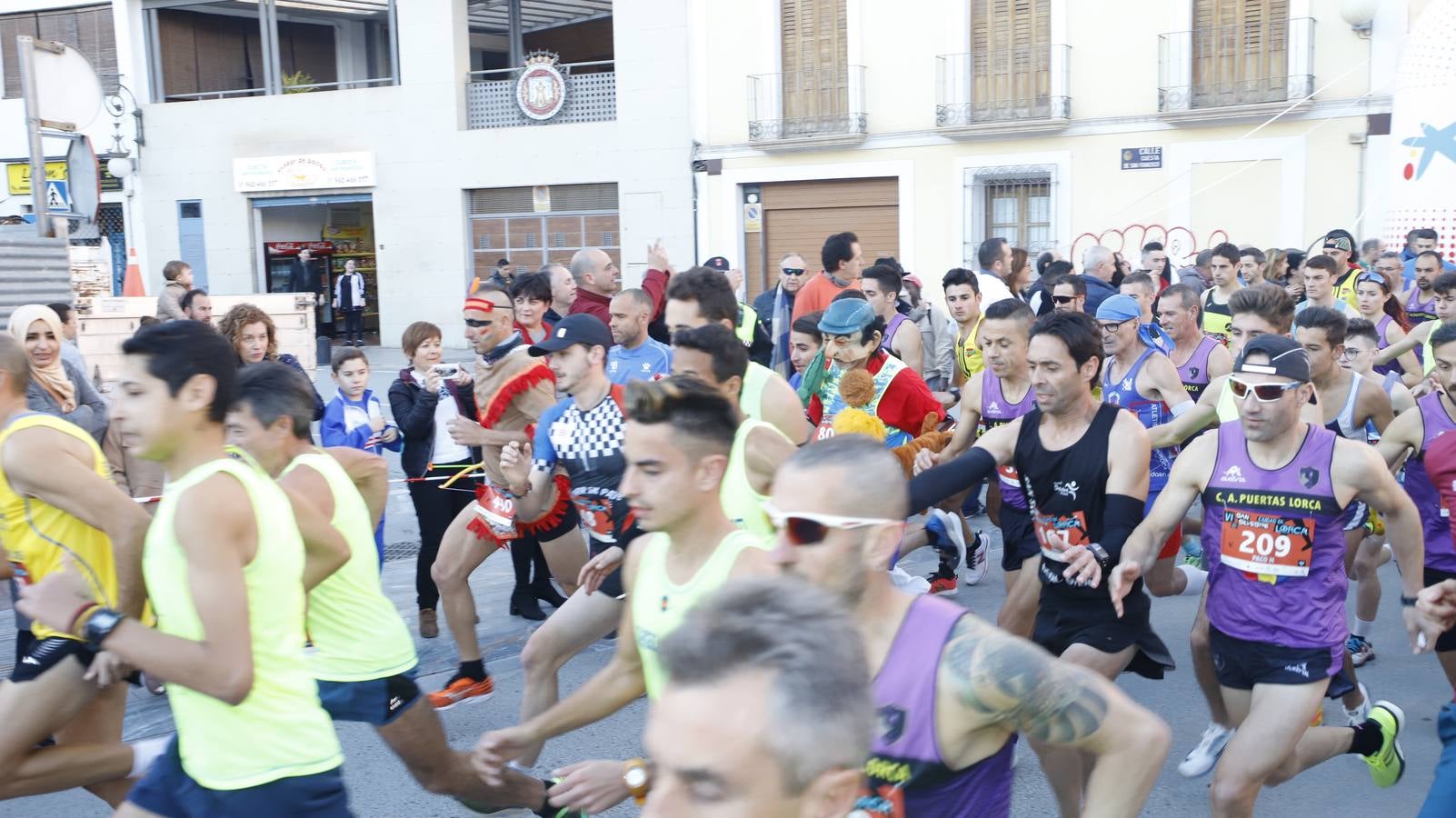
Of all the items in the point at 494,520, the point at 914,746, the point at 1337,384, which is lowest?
the point at 494,520

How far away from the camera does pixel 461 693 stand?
613 centimetres

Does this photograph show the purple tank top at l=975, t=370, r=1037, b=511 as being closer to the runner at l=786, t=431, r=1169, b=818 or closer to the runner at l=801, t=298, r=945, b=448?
the runner at l=801, t=298, r=945, b=448

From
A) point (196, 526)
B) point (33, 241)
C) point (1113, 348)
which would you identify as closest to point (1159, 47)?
point (1113, 348)

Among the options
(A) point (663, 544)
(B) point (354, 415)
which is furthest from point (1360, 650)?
(B) point (354, 415)

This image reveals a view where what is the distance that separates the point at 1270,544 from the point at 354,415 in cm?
483

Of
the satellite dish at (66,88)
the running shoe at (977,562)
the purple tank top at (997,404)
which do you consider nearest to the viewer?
the purple tank top at (997,404)

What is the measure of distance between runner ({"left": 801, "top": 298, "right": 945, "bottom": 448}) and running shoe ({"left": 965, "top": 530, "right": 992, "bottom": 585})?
1860 mm

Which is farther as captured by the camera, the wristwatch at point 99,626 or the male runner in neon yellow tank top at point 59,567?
the male runner in neon yellow tank top at point 59,567

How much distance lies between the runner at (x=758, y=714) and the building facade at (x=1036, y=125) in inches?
764

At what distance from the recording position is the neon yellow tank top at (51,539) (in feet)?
13.5

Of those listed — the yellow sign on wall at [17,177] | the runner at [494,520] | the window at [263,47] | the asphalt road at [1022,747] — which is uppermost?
the window at [263,47]

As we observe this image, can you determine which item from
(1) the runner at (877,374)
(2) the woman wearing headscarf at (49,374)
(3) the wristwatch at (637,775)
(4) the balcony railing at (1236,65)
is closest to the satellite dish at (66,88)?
(2) the woman wearing headscarf at (49,374)

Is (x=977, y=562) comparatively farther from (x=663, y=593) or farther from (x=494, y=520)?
(x=663, y=593)

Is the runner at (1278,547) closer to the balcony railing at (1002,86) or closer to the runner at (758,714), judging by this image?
the runner at (758,714)
